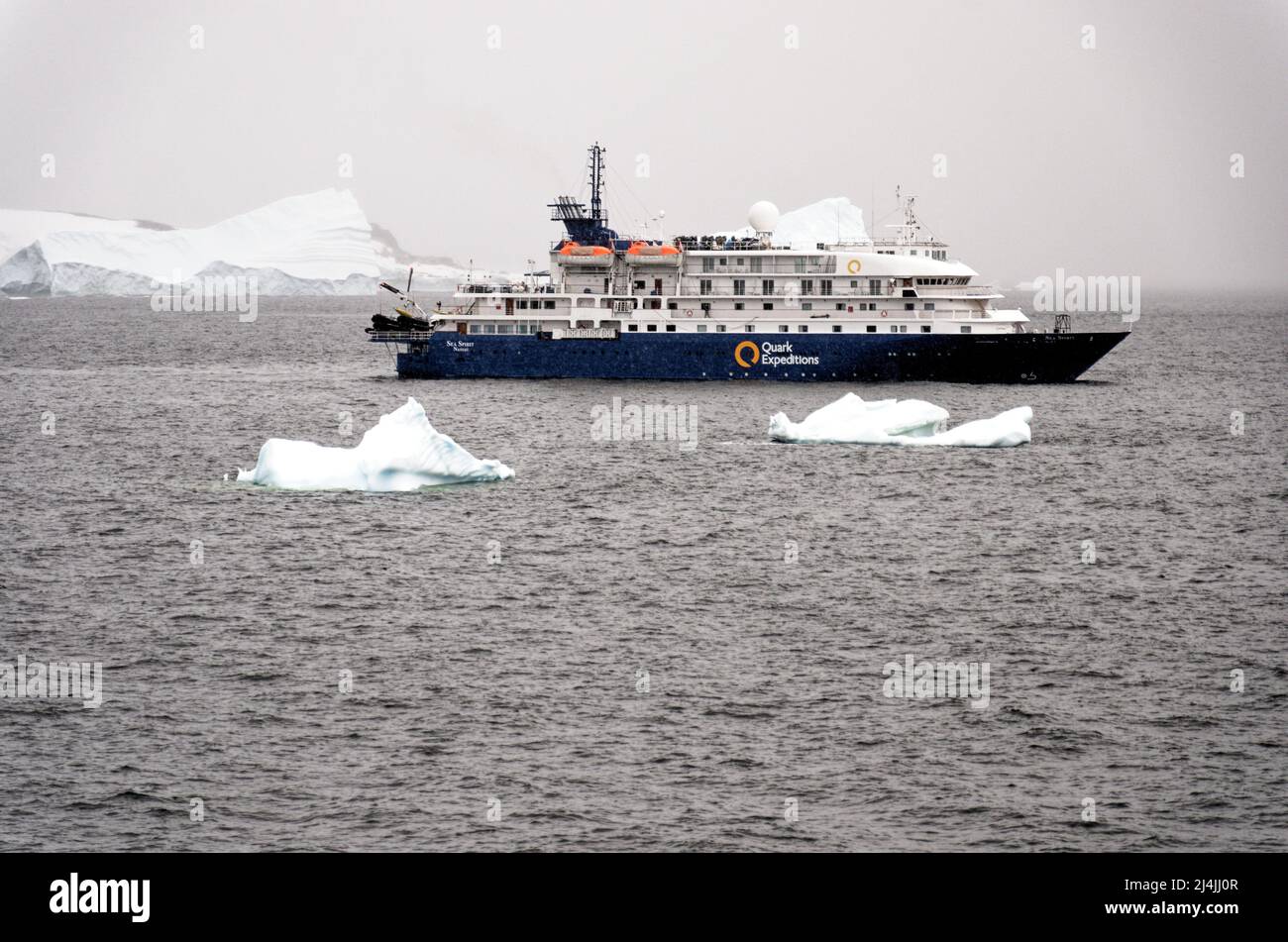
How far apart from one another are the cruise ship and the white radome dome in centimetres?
228

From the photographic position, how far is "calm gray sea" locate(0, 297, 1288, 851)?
23.8m

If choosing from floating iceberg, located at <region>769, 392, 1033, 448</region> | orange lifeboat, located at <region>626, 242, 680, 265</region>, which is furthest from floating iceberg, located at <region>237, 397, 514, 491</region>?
orange lifeboat, located at <region>626, 242, 680, 265</region>

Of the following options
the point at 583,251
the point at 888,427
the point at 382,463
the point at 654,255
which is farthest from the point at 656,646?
the point at 583,251

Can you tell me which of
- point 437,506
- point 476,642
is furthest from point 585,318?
point 476,642

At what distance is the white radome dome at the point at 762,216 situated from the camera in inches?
3556

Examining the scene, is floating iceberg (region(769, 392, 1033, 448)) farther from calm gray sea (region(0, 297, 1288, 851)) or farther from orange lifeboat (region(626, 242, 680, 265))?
orange lifeboat (region(626, 242, 680, 265))

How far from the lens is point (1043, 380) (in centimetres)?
8162

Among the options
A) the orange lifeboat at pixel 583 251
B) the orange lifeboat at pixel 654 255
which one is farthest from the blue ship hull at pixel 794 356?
the orange lifeboat at pixel 583 251

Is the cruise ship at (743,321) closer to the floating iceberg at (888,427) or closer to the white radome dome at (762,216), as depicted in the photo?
the white radome dome at (762,216)

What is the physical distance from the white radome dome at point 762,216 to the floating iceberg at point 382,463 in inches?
1678

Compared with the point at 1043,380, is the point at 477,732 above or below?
below
